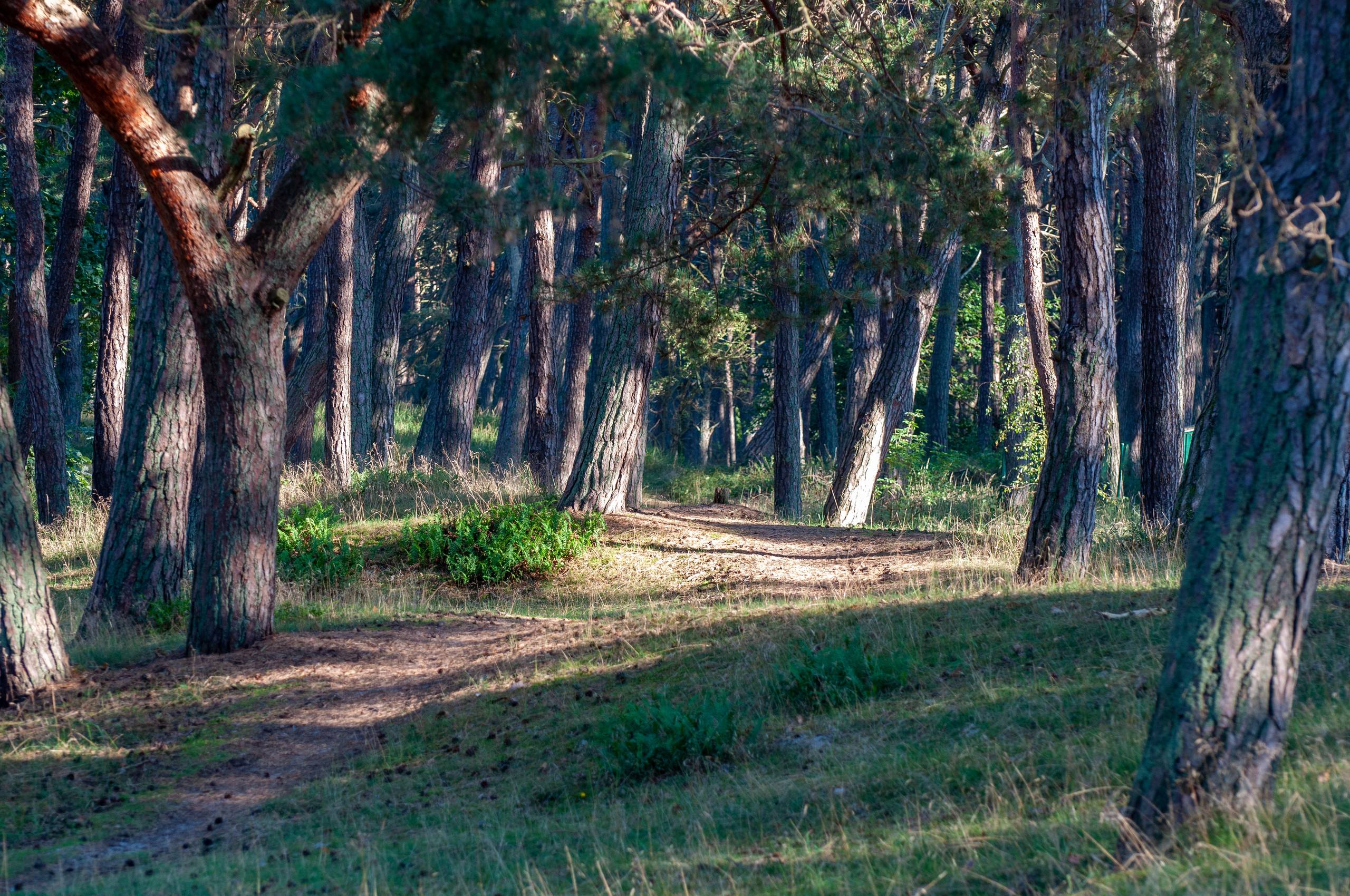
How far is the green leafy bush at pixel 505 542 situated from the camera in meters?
12.3

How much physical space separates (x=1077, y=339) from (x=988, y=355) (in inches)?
814

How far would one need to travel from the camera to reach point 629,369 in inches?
520

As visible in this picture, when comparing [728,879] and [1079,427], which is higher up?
[1079,427]

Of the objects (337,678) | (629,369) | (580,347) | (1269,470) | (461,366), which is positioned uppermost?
(580,347)

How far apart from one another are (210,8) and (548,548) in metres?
6.46

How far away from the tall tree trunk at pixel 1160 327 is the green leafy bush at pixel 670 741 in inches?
337

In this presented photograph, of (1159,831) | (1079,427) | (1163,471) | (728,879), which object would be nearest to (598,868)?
(728,879)

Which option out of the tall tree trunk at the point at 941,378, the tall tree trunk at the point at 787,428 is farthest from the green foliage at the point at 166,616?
the tall tree trunk at the point at 941,378

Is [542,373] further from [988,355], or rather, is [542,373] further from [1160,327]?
[988,355]

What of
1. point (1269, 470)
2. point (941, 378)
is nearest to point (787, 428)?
point (941, 378)

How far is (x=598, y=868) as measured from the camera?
445 cm

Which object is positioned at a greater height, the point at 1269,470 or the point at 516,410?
the point at 516,410

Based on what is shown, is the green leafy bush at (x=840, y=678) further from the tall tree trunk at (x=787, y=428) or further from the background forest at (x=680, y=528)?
the tall tree trunk at (x=787, y=428)

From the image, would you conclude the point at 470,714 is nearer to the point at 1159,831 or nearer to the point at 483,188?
the point at 483,188
